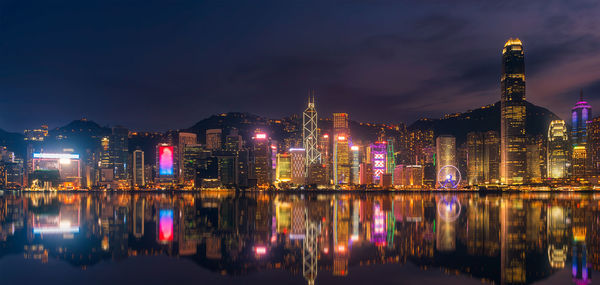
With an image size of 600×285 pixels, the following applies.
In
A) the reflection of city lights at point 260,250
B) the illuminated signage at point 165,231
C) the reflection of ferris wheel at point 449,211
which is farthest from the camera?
the reflection of ferris wheel at point 449,211

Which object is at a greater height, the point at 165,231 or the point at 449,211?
the point at 165,231

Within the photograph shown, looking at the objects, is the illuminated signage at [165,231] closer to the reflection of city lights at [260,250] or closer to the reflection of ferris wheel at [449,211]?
the reflection of city lights at [260,250]

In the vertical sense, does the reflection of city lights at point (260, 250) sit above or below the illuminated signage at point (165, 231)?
above

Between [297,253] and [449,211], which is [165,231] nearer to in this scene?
[297,253]

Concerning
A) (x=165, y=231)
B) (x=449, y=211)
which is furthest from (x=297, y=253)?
(x=449, y=211)

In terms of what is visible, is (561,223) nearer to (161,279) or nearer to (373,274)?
(373,274)

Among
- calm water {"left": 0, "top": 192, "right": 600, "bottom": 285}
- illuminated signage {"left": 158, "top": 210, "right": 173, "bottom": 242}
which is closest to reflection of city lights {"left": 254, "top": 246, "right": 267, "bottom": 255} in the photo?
calm water {"left": 0, "top": 192, "right": 600, "bottom": 285}

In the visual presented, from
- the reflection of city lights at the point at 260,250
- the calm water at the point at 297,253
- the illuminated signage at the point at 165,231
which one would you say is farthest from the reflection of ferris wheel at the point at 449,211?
the illuminated signage at the point at 165,231

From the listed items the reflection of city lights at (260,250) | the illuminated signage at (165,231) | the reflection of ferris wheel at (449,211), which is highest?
the reflection of city lights at (260,250)

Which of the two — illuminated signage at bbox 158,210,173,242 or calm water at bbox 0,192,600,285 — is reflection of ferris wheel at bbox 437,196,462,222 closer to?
calm water at bbox 0,192,600,285

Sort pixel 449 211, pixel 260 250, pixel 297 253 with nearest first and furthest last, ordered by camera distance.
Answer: pixel 297 253, pixel 260 250, pixel 449 211

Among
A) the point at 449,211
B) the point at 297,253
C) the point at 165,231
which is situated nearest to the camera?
the point at 297,253

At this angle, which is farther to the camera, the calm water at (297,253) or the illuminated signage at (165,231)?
the illuminated signage at (165,231)

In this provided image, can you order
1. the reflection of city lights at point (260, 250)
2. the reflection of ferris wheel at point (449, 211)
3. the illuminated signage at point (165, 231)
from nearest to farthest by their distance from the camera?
the reflection of city lights at point (260, 250), the illuminated signage at point (165, 231), the reflection of ferris wheel at point (449, 211)
